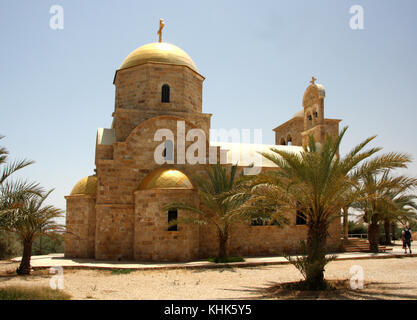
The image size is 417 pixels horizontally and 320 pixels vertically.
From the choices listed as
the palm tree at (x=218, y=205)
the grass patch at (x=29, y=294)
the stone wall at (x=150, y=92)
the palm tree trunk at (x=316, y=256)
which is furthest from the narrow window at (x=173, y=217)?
the grass patch at (x=29, y=294)

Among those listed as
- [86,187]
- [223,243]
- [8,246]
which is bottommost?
[8,246]

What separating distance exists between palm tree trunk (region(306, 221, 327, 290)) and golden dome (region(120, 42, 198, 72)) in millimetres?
10707

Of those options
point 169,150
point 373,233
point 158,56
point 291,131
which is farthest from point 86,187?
point 291,131

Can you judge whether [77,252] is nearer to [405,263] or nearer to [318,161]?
[318,161]

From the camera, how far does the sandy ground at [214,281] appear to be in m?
8.36

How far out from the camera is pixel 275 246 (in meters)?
17.0

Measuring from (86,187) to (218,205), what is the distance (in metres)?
5.94

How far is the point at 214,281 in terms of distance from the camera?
10602 mm

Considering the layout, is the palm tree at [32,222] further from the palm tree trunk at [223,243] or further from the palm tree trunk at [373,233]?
the palm tree trunk at [373,233]

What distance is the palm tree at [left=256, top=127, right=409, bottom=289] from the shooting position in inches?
350

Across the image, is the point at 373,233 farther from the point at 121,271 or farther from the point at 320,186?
the point at 121,271

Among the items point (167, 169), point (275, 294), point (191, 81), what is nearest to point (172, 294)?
point (275, 294)

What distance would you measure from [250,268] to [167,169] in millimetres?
4927

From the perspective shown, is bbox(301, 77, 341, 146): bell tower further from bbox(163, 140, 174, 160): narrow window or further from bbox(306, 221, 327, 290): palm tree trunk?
bbox(306, 221, 327, 290): palm tree trunk
